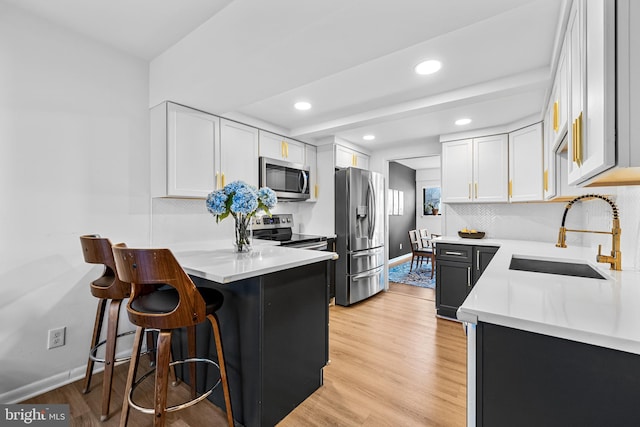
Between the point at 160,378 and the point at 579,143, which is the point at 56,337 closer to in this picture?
the point at 160,378

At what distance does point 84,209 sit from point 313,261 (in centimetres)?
169

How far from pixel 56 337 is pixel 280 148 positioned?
2.62 m

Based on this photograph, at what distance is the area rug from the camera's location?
4887mm

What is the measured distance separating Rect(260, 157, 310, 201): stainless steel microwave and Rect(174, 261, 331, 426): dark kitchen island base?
1.58 m

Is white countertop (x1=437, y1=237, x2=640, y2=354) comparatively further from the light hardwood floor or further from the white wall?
the white wall

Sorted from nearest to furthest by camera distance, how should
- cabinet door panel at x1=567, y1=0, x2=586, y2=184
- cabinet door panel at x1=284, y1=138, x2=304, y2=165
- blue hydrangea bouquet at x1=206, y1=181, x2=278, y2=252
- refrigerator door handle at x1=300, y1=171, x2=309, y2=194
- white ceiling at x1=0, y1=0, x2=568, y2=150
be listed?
cabinet door panel at x1=567, y1=0, x2=586, y2=184, white ceiling at x1=0, y1=0, x2=568, y2=150, blue hydrangea bouquet at x1=206, y1=181, x2=278, y2=252, cabinet door panel at x1=284, y1=138, x2=304, y2=165, refrigerator door handle at x1=300, y1=171, x2=309, y2=194

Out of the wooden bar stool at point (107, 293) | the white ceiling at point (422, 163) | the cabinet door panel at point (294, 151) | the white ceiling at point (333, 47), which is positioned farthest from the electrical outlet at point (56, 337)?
the white ceiling at point (422, 163)

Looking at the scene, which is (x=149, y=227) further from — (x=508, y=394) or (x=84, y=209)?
(x=508, y=394)

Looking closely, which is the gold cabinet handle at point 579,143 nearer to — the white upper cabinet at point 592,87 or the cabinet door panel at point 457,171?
the white upper cabinet at point 592,87

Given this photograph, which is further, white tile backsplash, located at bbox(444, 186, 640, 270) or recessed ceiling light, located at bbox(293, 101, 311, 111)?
recessed ceiling light, located at bbox(293, 101, 311, 111)

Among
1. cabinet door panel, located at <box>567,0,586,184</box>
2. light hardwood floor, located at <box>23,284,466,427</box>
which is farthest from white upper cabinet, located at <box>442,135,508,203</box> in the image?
cabinet door panel, located at <box>567,0,586,184</box>

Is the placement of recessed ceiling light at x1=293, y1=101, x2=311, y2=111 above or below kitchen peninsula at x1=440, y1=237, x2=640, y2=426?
above

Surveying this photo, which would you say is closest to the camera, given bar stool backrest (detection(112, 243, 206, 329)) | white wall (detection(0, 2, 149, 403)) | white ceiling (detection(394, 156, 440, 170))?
bar stool backrest (detection(112, 243, 206, 329))

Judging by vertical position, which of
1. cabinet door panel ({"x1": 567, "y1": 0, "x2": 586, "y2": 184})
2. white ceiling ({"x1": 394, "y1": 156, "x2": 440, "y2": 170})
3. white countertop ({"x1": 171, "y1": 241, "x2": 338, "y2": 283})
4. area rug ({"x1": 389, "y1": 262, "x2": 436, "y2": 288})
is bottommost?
area rug ({"x1": 389, "y1": 262, "x2": 436, "y2": 288})
